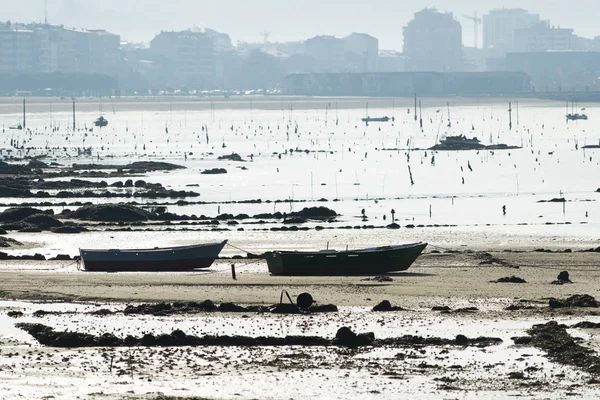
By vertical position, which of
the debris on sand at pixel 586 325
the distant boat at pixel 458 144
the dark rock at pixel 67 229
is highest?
the distant boat at pixel 458 144

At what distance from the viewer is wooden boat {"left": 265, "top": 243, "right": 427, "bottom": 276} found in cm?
3459

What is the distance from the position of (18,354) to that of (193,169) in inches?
2569

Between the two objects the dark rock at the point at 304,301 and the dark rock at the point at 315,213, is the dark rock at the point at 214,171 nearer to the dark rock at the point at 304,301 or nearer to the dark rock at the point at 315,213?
the dark rock at the point at 315,213

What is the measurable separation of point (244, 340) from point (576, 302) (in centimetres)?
777

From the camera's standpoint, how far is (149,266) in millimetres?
36562

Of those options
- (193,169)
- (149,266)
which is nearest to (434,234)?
(149,266)

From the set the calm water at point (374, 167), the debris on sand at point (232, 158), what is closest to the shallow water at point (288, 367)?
Result: the calm water at point (374, 167)

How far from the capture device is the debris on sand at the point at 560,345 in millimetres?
22859

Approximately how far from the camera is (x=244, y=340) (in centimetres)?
2484

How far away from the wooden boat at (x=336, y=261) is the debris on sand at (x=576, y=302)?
6.75 meters

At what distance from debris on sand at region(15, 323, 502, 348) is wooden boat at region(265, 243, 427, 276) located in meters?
9.55

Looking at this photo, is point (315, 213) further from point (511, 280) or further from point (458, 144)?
point (458, 144)

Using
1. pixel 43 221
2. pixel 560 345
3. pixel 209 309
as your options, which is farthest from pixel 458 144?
pixel 560 345

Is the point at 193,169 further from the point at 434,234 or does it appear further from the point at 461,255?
the point at 461,255
